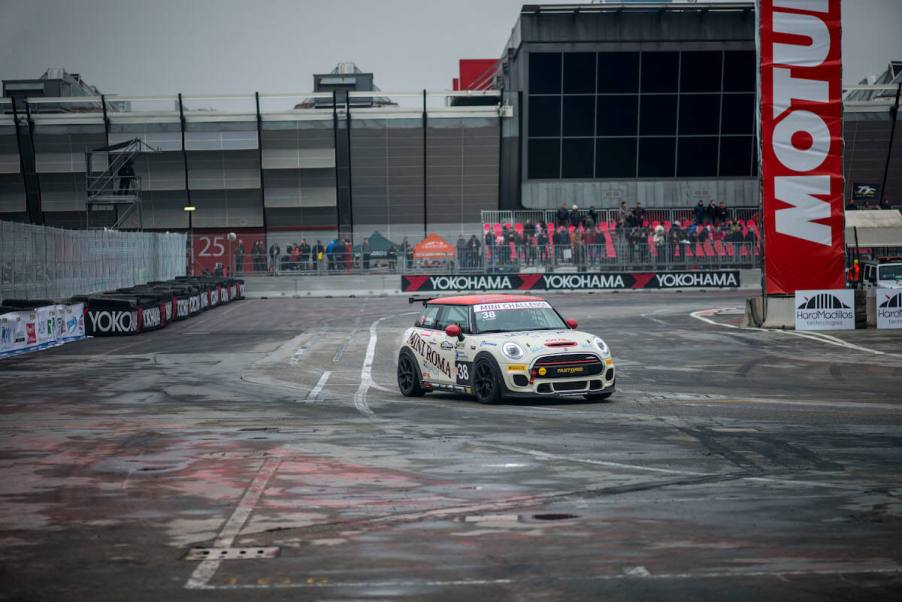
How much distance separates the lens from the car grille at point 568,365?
645 inches

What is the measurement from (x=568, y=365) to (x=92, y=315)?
21413 millimetres

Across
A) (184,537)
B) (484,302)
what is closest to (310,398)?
(484,302)

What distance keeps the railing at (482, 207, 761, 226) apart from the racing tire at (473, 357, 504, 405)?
47.8 metres

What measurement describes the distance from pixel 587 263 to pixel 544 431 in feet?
139

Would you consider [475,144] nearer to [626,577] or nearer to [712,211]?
[712,211]

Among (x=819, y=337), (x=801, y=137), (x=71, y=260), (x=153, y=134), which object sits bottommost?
(x=819, y=337)

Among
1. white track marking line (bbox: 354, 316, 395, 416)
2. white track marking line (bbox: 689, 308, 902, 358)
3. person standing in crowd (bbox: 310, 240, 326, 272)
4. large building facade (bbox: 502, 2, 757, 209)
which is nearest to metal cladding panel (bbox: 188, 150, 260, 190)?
person standing in crowd (bbox: 310, 240, 326, 272)

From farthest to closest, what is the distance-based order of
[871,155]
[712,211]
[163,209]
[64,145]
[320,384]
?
[871,155]
[163,209]
[64,145]
[712,211]
[320,384]

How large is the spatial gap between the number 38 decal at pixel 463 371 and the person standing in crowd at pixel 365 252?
39.3 metres

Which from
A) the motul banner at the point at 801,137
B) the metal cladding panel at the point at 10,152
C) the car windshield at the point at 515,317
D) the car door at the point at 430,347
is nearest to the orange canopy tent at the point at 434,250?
the motul banner at the point at 801,137

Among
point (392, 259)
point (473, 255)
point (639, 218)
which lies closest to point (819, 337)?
point (473, 255)

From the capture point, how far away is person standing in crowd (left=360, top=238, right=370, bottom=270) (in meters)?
56.7

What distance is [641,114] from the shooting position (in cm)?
6919

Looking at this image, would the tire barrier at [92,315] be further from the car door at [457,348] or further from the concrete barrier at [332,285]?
the car door at [457,348]
